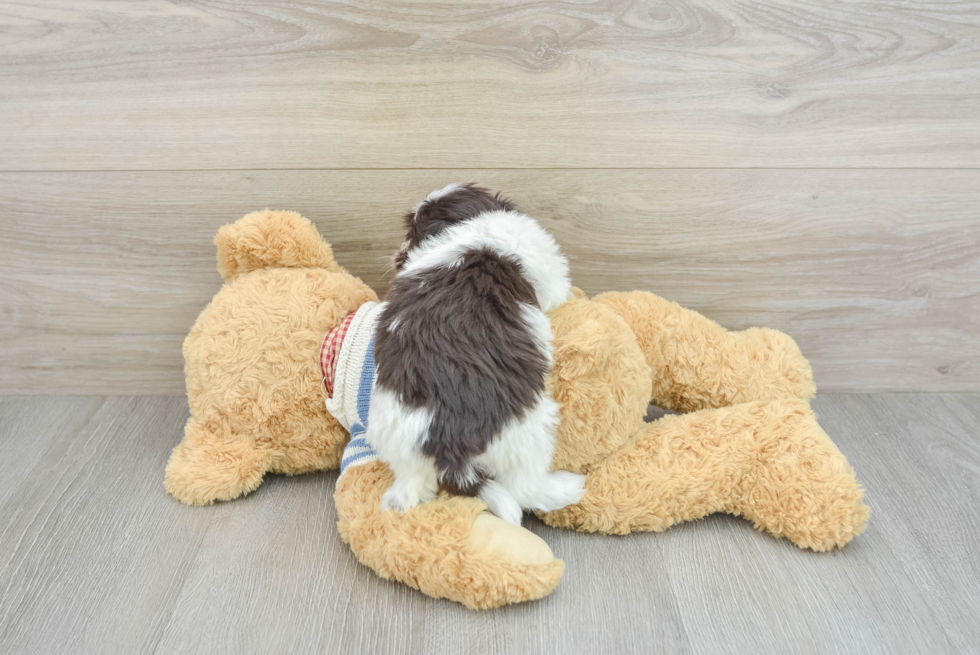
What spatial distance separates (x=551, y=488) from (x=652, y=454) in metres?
0.13

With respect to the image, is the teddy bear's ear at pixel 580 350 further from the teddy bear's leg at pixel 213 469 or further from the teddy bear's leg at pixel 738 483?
the teddy bear's leg at pixel 213 469

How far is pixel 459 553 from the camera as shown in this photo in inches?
26.1

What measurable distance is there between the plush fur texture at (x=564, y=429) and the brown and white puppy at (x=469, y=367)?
0.12 feet

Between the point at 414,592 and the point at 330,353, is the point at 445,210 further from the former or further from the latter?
the point at 414,592

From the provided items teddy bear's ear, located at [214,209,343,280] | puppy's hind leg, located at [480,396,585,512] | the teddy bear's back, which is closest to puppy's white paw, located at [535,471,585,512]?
puppy's hind leg, located at [480,396,585,512]

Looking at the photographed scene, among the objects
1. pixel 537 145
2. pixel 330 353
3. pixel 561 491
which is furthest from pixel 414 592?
pixel 537 145

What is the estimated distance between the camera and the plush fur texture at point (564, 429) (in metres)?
0.69

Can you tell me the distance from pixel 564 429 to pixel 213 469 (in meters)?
0.42

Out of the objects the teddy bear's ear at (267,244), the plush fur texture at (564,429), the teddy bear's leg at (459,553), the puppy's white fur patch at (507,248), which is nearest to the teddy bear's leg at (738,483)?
the plush fur texture at (564,429)

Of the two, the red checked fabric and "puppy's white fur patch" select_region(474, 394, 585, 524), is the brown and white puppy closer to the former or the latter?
"puppy's white fur patch" select_region(474, 394, 585, 524)

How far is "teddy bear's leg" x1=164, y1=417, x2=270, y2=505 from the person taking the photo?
830 millimetres

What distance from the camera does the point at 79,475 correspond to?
0.91m

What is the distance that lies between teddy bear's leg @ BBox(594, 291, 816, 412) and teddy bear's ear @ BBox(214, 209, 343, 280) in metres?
0.38

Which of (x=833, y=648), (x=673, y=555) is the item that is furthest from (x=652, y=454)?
(x=833, y=648)
